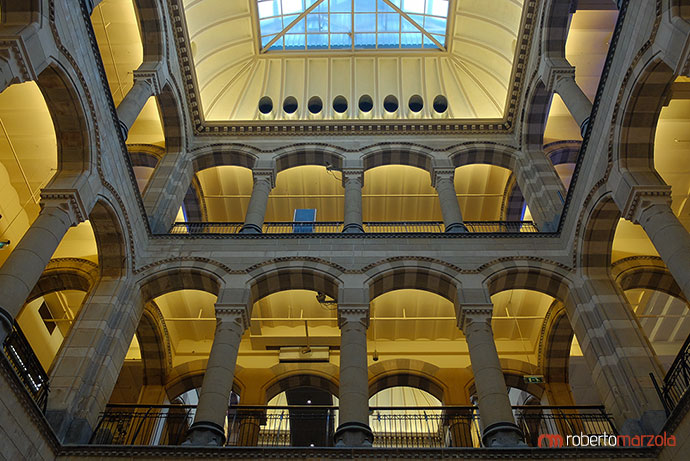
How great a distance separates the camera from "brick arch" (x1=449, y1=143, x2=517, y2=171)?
15891 mm

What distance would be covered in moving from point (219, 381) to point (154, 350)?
4777 millimetres

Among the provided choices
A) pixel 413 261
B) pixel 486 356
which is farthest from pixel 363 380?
pixel 413 261

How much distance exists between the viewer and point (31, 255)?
29.1 feet

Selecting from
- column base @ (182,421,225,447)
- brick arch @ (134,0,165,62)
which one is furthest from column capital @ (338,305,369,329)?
brick arch @ (134,0,165,62)

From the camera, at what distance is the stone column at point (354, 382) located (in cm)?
897

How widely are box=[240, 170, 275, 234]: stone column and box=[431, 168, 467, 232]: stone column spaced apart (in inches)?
168

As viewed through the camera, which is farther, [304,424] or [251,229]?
[304,424]

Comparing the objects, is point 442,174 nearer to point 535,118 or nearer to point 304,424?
point 535,118

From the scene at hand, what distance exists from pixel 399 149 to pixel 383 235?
162 inches

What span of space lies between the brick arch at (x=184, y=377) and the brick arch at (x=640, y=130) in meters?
9.57

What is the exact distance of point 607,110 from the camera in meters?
10.6

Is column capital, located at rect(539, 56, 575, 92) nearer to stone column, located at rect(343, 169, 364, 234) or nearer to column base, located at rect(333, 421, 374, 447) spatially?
stone column, located at rect(343, 169, 364, 234)

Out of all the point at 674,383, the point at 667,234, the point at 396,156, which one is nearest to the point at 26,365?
A: the point at 674,383

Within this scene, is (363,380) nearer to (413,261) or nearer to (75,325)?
(413,261)
